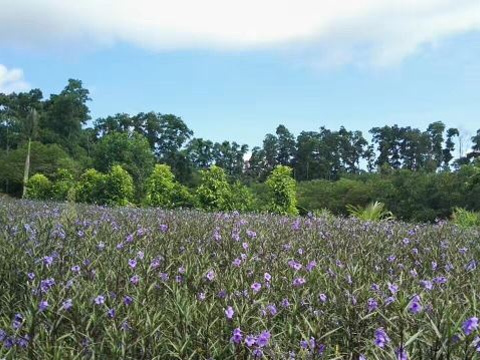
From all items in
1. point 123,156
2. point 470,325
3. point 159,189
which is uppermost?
point 123,156

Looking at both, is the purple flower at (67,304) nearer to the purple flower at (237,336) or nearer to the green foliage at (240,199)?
the purple flower at (237,336)

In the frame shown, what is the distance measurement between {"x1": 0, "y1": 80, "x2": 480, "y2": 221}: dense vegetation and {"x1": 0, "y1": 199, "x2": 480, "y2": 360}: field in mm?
3921

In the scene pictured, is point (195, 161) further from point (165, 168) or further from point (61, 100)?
point (165, 168)

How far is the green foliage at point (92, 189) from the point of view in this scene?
83.1ft

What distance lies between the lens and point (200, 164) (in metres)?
67.7

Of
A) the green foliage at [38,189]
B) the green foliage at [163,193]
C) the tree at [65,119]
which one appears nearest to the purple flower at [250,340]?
the green foliage at [163,193]

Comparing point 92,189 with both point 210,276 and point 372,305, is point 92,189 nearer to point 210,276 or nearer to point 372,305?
point 210,276

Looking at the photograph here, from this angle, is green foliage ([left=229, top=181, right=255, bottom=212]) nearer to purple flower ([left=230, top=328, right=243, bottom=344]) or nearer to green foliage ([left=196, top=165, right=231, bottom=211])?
green foliage ([left=196, top=165, right=231, bottom=211])

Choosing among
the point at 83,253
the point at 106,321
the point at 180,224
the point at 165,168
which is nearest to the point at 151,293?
the point at 106,321

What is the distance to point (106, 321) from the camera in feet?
10.3

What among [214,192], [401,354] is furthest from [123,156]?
[401,354]

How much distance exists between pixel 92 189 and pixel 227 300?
23.7m

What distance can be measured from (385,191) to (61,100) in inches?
1692

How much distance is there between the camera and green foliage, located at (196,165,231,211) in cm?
2058
